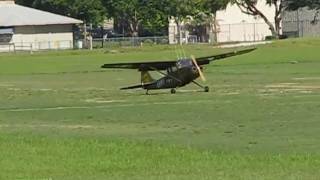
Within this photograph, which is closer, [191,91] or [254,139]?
[254,139]

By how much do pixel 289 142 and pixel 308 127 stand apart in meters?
2.83

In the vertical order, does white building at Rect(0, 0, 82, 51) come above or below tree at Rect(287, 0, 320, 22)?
below

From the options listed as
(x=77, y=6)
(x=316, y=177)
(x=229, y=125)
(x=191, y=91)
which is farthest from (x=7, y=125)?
(x=77, y=6)

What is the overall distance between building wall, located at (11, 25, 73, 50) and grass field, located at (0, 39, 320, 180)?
5995 cm

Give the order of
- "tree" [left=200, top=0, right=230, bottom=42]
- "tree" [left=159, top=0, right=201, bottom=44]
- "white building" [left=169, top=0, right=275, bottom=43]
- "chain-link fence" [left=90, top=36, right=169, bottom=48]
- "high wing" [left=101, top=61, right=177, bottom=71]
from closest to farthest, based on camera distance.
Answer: "high wing" [left=101, top=61, right=177, bottom=71], "chain-link fence" [left=90, top=36, right=169, bottom=48], "tree" [left=200, top=0, right=230, bottom=42], "tree" [left=159, top=0, right=201, bottom=44], "white building" [left=169, top=0, right=275, bottom=43]

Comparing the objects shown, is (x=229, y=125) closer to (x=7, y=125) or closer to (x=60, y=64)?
(x=7, y=125)

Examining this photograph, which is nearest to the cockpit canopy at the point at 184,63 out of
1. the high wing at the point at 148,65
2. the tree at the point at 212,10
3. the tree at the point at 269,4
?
the high wing at the point at 148,65

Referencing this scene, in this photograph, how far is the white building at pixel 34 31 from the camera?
340 ft

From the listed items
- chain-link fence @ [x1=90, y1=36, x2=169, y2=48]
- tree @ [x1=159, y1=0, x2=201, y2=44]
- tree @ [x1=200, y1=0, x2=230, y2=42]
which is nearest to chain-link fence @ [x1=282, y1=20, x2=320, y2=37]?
tree @ [x1=200, y1=0, x2=230, y2=42]

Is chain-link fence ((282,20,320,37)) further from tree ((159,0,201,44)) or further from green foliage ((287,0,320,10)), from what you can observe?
tree ((159,0,201,44))

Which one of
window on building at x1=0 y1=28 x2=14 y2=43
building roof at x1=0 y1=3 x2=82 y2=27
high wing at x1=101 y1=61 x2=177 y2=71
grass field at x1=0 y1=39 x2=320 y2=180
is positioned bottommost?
grass field at x1=0 y1=39 x2=320 y2=180

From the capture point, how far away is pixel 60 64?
6712 cm

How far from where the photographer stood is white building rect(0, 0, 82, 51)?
10369 centimetres

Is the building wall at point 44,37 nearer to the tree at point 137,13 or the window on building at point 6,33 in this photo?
the window on building at point 6,33
